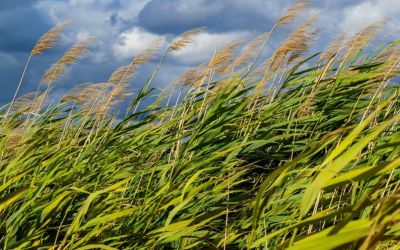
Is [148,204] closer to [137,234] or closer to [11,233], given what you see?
[137,234]

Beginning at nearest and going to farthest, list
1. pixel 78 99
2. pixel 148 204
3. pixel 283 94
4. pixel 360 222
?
pixel 360 222
pixel 148 204
pixel 283 94
pixel 78 99

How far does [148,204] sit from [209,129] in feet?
3.02

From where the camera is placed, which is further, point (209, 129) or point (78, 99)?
point (78, 99)

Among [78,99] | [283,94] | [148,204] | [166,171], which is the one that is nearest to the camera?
[148,204]

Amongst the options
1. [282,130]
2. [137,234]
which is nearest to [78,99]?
[282,130]

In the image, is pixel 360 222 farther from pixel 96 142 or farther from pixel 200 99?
pixel 200 99

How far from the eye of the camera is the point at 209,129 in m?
4.33

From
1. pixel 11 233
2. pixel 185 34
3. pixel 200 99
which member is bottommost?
pixel 11 233

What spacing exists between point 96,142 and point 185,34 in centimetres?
124

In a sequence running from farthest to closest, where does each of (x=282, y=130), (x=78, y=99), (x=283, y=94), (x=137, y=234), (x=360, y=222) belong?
(x=78, y=99)
(x=283, y=94)
(x=282, y=130)
(x=137, y=234)
(x=360, y=222)

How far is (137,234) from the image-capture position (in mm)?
3342

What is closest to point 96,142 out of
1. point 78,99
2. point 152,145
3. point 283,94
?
point 152,145

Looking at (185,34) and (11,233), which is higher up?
(185,34)

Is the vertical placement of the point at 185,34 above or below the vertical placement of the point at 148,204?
above
